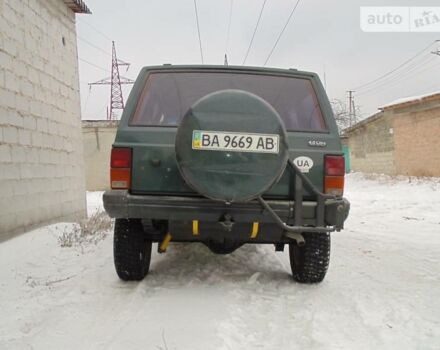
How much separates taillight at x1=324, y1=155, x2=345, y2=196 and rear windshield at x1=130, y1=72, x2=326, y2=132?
1.08ft

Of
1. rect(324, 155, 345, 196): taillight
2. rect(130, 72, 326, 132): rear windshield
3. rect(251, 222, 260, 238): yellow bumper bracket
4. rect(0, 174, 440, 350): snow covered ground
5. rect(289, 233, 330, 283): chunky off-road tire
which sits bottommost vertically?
rect(0, 174, 440, 350): snow covered ground

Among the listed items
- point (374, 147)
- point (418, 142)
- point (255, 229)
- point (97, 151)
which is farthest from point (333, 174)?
point (374, 147)

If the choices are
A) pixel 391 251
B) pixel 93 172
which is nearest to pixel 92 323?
pixel 391 251

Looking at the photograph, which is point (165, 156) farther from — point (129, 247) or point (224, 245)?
point (224, 245)

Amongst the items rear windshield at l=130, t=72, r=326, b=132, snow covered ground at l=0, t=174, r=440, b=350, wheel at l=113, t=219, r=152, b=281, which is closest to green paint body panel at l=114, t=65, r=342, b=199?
rear windshield at l=130, t=72, r=326, b=132

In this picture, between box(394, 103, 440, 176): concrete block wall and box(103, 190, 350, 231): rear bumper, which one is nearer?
box(103, 190, 350, 231): rear bumper

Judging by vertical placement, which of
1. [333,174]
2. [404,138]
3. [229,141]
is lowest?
[333,174]

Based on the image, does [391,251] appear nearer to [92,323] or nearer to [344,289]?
[344,289]

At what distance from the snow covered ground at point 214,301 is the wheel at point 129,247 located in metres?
0.16

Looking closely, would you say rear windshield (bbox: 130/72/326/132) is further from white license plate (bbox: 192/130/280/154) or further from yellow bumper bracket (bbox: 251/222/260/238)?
yellow bumper bracket (bbox: 251/222/260/238)

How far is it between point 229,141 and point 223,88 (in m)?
0.92

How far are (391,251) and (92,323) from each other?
13.1ft

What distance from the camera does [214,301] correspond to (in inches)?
127

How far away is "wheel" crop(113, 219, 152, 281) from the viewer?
353 centimetres
